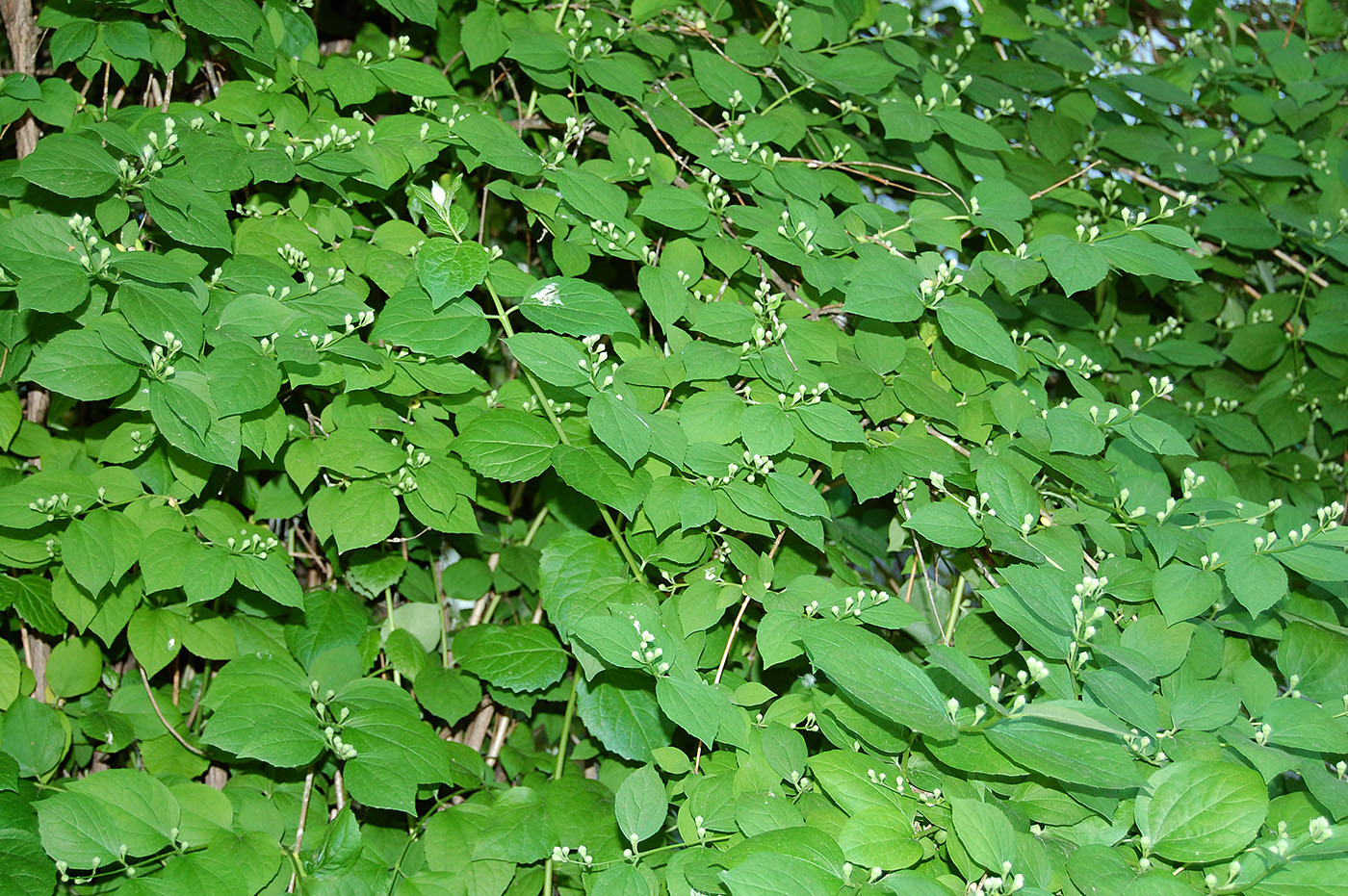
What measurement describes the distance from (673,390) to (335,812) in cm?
97

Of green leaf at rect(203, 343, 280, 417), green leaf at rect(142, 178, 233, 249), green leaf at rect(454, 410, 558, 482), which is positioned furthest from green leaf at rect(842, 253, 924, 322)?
green leaf at rect(142, 178, 233, 249)

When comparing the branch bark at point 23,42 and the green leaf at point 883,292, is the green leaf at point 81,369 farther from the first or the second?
the green leaf at point 883,292

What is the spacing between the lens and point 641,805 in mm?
1483

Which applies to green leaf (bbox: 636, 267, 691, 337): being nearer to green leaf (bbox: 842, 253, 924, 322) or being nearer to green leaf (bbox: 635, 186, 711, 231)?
green leaf (bbox: 635, 186, 711, 231)

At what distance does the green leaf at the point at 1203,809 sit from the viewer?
1271mm

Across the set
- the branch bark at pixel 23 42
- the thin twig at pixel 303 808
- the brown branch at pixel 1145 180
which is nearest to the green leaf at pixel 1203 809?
the thin twig at pixel 303 808

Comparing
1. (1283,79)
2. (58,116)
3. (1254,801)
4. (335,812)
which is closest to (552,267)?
(58,116)

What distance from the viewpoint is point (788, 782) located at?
1.57 meters

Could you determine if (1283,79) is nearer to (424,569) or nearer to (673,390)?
(673,390)

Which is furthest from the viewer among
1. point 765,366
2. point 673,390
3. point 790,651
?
point 673,390

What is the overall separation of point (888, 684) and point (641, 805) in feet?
1.36

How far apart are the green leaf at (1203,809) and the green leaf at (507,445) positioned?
0.97 metres

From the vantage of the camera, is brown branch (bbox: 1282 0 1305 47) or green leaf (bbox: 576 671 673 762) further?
brown branch (bbox: 1282 0 1305 47)

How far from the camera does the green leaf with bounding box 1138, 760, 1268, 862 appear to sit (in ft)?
4.17
